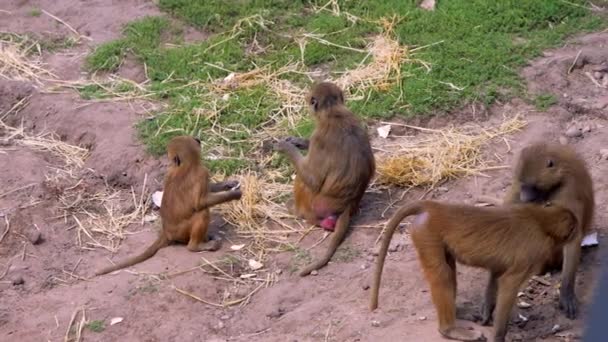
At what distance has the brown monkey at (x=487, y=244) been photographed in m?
5.35

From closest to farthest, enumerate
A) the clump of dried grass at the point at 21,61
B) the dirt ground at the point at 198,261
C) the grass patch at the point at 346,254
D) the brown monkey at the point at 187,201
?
the dirt ground at the point at 198,261
the grass patch at the point at 346,254
the brown monkey at the point at 187,201
the clump of dried grass at the point at 21,61

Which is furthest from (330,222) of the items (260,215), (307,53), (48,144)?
(48,144)

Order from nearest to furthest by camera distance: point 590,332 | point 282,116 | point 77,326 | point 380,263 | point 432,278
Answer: point 590,332
point 432,278
point 380,263
point 77,326
point 282,116

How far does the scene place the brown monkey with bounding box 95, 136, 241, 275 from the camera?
7.30 metres

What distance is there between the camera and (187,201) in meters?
7.31

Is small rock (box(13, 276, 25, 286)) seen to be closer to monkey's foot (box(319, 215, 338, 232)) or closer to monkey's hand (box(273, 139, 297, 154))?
monkey's hand (box(273, 139, 297, 154))

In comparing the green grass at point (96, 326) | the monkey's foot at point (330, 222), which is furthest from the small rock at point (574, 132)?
the green grass at point (96, 326)

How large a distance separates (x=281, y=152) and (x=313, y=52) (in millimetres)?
2417

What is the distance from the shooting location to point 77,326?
6543 mm

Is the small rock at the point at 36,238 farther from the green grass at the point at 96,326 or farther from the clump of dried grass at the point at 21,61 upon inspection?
the clump of dried grass at the point at 21,61

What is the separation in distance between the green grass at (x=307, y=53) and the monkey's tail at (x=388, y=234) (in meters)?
2.58

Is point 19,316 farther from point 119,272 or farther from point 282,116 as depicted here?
point 282,116

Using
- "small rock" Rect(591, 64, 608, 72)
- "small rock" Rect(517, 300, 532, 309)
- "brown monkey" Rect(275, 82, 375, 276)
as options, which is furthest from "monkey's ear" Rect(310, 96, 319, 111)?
"small rock" Rect(591, 64, 608, 72)

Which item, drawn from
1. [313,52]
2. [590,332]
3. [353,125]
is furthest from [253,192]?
[590,332]
